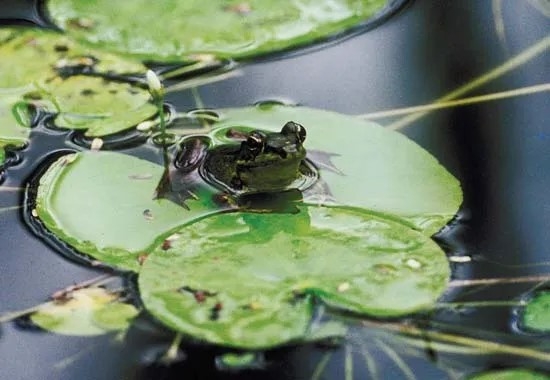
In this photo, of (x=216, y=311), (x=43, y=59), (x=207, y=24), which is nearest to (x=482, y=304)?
(x=216, y=311)

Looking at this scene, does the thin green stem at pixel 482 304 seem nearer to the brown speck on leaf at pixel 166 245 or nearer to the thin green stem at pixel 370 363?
the thin green stem at pixel 370 363

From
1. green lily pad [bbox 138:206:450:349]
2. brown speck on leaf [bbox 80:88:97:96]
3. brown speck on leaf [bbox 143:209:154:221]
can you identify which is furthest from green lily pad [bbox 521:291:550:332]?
brown speck on leaf [bbox 80:88:97:96]

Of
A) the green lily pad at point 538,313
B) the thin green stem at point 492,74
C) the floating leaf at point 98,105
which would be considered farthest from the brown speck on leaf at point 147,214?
the green lily pad at point 538,313

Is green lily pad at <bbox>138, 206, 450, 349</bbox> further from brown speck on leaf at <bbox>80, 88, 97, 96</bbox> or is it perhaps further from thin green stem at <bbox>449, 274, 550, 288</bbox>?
brown speck on leaf at <bbox>80, 88, 97, 96</bbox>

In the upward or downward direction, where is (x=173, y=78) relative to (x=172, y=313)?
upward

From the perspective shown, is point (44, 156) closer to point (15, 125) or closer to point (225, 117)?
point (15, 125)

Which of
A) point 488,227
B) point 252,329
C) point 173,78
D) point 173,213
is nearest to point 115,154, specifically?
point 173,213
